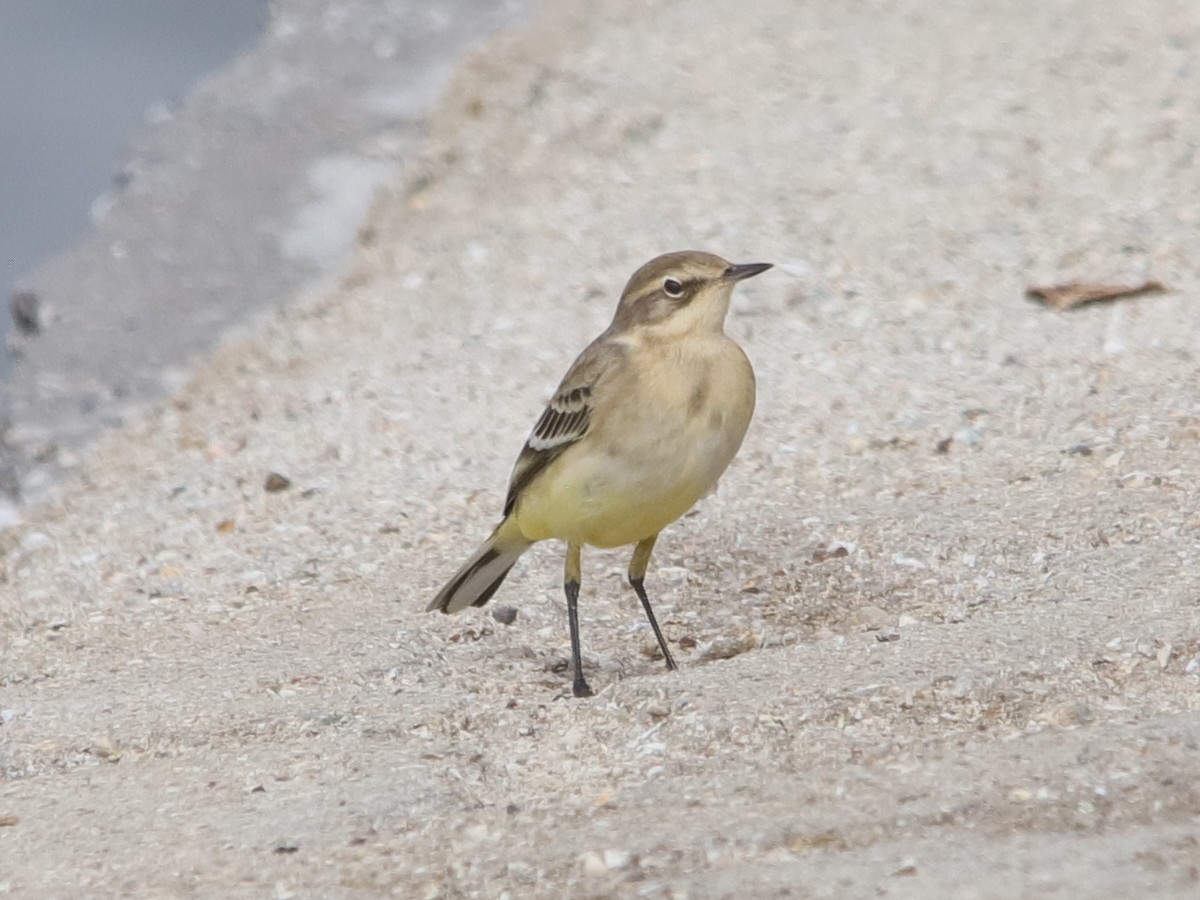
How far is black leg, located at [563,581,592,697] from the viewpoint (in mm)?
6551

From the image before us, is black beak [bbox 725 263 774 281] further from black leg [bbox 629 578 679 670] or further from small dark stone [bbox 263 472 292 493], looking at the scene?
small dark stone [bbox 263 472 292 493]

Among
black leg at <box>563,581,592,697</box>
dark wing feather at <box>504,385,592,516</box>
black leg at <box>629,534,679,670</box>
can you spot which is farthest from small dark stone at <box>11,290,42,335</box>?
black leg at <box>629,534,679,670</box>

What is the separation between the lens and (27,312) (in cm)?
1189

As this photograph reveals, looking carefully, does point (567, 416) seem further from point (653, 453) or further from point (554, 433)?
point (653, 453)

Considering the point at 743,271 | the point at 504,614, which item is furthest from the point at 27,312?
the point at 743,271

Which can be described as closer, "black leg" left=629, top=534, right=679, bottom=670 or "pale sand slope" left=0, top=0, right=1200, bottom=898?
"pale sand slope" left=0, top=0, right=1200, bottom=898

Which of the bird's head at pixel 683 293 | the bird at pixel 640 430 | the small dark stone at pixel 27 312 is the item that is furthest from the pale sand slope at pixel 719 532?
the small dark stone at pixel 27 312

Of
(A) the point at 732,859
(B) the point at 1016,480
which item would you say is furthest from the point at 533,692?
(B) the point at 1016,480

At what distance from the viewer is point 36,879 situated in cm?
536

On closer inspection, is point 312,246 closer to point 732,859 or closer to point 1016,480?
point 1016,480

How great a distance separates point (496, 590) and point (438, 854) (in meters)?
2.38

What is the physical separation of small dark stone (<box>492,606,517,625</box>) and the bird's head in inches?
50.2

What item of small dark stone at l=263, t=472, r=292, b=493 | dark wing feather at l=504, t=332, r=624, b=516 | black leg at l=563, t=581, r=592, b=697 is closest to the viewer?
black leg at l=563, t=581, r=592, b=697

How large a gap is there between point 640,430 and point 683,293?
2.10 ft
